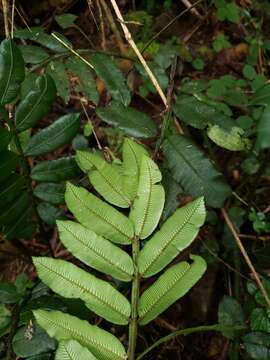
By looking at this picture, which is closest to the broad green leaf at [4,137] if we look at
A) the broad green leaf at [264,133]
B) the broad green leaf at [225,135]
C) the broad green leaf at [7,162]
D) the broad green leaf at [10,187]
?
the broad green leaf at [7,162]

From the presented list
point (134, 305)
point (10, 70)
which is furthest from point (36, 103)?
point (134, 305)

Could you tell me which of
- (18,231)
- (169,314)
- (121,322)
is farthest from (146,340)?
(121,322)

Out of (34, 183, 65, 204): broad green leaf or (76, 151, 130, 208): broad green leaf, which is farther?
(34, 183, 65, 204): broad green leaf

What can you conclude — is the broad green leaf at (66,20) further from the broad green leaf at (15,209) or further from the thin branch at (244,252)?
the thin branch at (244,252)

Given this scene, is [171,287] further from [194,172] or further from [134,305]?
[194,172]

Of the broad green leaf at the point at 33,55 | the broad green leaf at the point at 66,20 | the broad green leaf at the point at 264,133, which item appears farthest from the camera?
the broad green leaf at the point at 66,20

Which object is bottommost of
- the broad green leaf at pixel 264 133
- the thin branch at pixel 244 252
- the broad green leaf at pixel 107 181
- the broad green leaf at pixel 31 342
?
the thin branch at pixel 244 252

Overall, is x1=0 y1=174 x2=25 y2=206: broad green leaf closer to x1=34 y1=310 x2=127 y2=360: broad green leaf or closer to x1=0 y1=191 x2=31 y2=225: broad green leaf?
x1=0 y1=191 x2=31 y2=225: broad green leaf

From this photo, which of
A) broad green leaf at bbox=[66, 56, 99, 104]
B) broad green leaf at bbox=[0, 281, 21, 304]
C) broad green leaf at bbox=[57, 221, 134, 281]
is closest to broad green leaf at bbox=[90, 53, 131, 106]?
broad green leaf at bbox=[66, 56, 99, 104]
